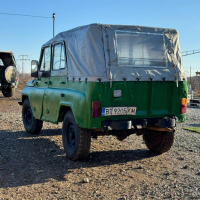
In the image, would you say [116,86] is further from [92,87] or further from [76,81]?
[76,81]

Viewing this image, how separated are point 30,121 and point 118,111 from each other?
382 cm

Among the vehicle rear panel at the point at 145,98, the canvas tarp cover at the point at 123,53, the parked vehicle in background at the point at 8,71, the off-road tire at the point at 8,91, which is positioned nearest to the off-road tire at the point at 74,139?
the vehicle rear panel at the point at 145,98

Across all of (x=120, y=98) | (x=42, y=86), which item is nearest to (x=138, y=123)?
(x=120, y=98)

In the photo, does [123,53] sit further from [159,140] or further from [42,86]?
[42,86]

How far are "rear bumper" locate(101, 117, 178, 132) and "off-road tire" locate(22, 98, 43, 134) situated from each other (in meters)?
2.97

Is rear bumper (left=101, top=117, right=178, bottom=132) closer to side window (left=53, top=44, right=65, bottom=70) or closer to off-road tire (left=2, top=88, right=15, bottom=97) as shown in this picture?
side window (left=53, top=44, right=65, bottom=70)

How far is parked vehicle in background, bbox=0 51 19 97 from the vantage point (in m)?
16.3

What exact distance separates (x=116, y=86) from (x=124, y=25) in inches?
44.4

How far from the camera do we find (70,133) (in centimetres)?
598

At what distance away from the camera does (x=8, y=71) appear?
16219 mm

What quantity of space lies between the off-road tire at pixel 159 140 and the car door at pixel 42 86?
2343 millimetres

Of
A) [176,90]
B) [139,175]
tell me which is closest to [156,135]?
[176,90]

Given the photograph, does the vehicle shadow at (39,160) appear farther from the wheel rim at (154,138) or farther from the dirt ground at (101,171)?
the wheel rim at (154,138)

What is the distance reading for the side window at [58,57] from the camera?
633 centimetres
